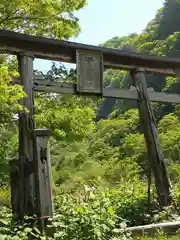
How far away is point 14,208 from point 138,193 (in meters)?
2.52

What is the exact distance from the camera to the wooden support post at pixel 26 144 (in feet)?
15.8

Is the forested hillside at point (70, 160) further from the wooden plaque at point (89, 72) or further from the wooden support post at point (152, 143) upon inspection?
the wooden plaque at point (89, 72)

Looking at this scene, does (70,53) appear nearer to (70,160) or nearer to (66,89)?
(66,89)

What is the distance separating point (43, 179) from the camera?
13.8 feet

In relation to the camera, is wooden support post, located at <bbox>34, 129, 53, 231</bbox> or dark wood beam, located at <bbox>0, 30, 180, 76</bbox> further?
dark wood beam, located at <bbox>0, 30, 180, 76</bbox>

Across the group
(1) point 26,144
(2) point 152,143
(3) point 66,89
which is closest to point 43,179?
(1) point 26,144

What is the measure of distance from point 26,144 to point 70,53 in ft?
7.06

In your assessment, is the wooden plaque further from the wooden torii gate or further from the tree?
the tree

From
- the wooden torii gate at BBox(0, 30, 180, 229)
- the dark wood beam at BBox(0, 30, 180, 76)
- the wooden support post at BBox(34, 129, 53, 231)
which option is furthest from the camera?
the dark wood beam at BBox(0, 30, 180, 76)

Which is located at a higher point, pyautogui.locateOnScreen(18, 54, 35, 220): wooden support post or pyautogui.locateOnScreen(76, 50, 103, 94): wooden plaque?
pyautogui.locateOnScreen(76, 50, 103, 94): wooden plaque

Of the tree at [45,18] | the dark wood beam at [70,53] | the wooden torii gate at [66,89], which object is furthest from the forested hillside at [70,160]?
the dark wood beam at [70,53]

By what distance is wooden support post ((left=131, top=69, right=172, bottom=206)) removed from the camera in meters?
6.09

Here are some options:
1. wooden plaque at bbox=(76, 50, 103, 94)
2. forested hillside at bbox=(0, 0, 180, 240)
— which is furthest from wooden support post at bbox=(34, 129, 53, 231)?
wooden plaque at bbox=(76, 50, 103, 94)

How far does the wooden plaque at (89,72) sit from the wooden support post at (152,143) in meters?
0.86
